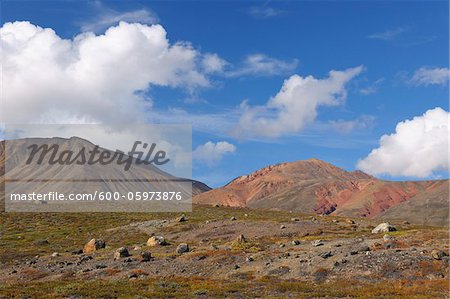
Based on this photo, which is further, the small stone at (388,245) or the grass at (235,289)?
the small stone at (388,245)

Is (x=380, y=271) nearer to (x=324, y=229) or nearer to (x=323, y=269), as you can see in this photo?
(x=323, y=269)

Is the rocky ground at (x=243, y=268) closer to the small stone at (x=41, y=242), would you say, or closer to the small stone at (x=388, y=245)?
the small stone at (x=388, y=245)

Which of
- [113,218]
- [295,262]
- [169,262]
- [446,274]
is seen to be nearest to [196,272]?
[169,262]

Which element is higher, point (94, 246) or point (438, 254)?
point (438, 254)

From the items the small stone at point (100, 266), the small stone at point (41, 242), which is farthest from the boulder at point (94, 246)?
the small stone at point (100, 266)

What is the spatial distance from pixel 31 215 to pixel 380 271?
102056 mm

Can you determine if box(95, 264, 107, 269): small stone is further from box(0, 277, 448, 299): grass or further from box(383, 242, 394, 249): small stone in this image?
box(383, 242, 394, 249): small stone

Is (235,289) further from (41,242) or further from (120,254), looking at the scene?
(41,242)

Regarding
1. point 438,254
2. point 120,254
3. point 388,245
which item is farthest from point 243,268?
point 438,254

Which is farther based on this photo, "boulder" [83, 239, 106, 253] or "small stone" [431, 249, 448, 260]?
"boulder" [83, 239, 106, 253]

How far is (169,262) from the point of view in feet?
167

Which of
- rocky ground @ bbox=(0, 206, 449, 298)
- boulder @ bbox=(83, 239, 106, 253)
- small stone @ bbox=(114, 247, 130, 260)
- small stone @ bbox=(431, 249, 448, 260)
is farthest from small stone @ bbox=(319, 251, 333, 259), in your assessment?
boulder @ bbox=(83, 239, 106, 253)

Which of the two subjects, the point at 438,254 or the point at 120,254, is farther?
the point at 120,254

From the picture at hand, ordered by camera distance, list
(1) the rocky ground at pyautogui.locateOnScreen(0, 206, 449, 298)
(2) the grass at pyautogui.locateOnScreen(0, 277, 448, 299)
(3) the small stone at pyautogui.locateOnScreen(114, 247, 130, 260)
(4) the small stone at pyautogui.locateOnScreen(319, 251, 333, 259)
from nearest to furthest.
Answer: (2) the grass at pyautogui.locateOnScreen(0, 277, 448, 299) → (1) the rocky ground at pyautogui.locateOnScreen(0, 206, 449, 298) → (4) the small stone at pyautogui.locateOnScreen(319, 251, 333, 259) → (3) the small stone at pyautogui.locateOnScreen(114, 247, 130, 260)
